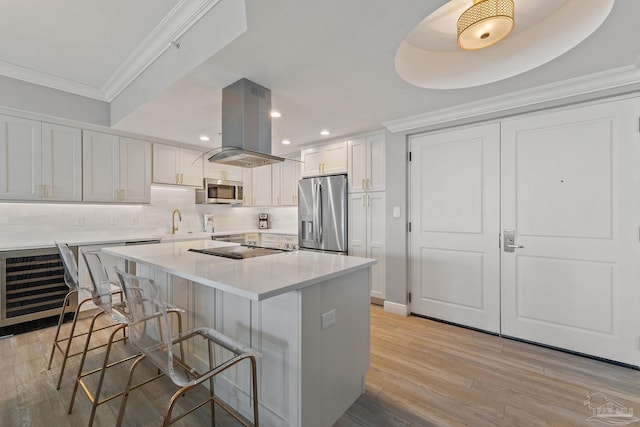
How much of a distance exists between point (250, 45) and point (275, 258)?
4.66 feet

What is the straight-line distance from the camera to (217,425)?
1.62m

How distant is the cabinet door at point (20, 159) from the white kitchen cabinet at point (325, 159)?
3.05 meters

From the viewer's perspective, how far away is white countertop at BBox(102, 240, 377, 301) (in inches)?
51.1

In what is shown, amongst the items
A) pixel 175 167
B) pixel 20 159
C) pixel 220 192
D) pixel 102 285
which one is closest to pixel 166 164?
pixel 175 167

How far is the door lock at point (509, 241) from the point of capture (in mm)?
2707

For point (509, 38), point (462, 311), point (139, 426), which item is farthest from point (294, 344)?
point (509, 38)

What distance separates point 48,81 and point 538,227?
198 inches

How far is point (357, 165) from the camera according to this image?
151 inches

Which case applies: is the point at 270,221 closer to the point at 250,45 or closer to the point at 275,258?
the point at 275,258

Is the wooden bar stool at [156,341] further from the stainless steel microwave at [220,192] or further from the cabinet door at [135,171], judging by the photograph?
the stainless steel microwave at [220,192]

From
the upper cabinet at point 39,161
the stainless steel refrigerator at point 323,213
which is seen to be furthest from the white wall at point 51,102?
the stainless steel refrigerator at point 323,213

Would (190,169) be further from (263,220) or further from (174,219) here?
(263,220)

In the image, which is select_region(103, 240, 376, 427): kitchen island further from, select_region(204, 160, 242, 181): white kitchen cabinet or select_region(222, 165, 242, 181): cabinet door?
select_region(222, 165, 242, 181): cabinet door

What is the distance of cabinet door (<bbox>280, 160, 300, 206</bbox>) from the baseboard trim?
2217 mm
